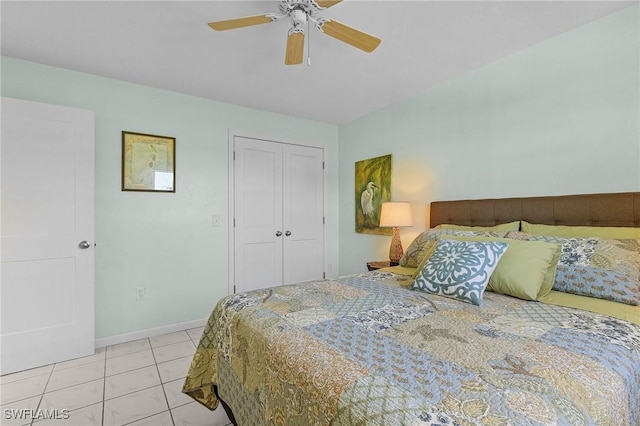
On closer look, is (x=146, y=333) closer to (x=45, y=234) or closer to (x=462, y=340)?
(x=45, y=234)

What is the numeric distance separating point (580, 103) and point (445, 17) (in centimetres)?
108

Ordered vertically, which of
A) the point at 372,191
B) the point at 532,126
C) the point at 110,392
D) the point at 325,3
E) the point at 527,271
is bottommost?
the point at 110,392

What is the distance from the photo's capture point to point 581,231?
5.99 ft

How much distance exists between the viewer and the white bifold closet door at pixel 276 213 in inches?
138

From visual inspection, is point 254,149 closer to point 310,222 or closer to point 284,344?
point 310,222

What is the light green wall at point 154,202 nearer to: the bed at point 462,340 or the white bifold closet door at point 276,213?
the white bifold closet door at point 276,213

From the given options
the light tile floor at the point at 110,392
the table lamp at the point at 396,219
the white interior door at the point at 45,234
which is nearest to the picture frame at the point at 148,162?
the white interior door at the point at 45,234

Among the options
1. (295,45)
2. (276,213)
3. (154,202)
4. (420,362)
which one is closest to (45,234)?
(154,202)

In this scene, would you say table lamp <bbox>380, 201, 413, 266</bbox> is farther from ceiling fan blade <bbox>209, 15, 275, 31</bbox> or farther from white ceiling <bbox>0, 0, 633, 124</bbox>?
ceiling fan blade <bbox>209, 15, 275, 31</bbox>

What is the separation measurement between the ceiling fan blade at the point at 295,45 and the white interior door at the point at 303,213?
1911 millimetres

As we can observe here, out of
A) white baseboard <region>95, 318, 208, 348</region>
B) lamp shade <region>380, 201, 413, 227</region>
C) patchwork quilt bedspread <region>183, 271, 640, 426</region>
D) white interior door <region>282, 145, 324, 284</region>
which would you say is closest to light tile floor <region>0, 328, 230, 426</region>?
white baseboard <region>95, 318, 208, 348</region>

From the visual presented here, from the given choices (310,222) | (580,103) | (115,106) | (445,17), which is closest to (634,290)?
(580,103)

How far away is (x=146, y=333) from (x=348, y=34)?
3.04 meters

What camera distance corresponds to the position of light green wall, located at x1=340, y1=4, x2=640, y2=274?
1893 millimetres
